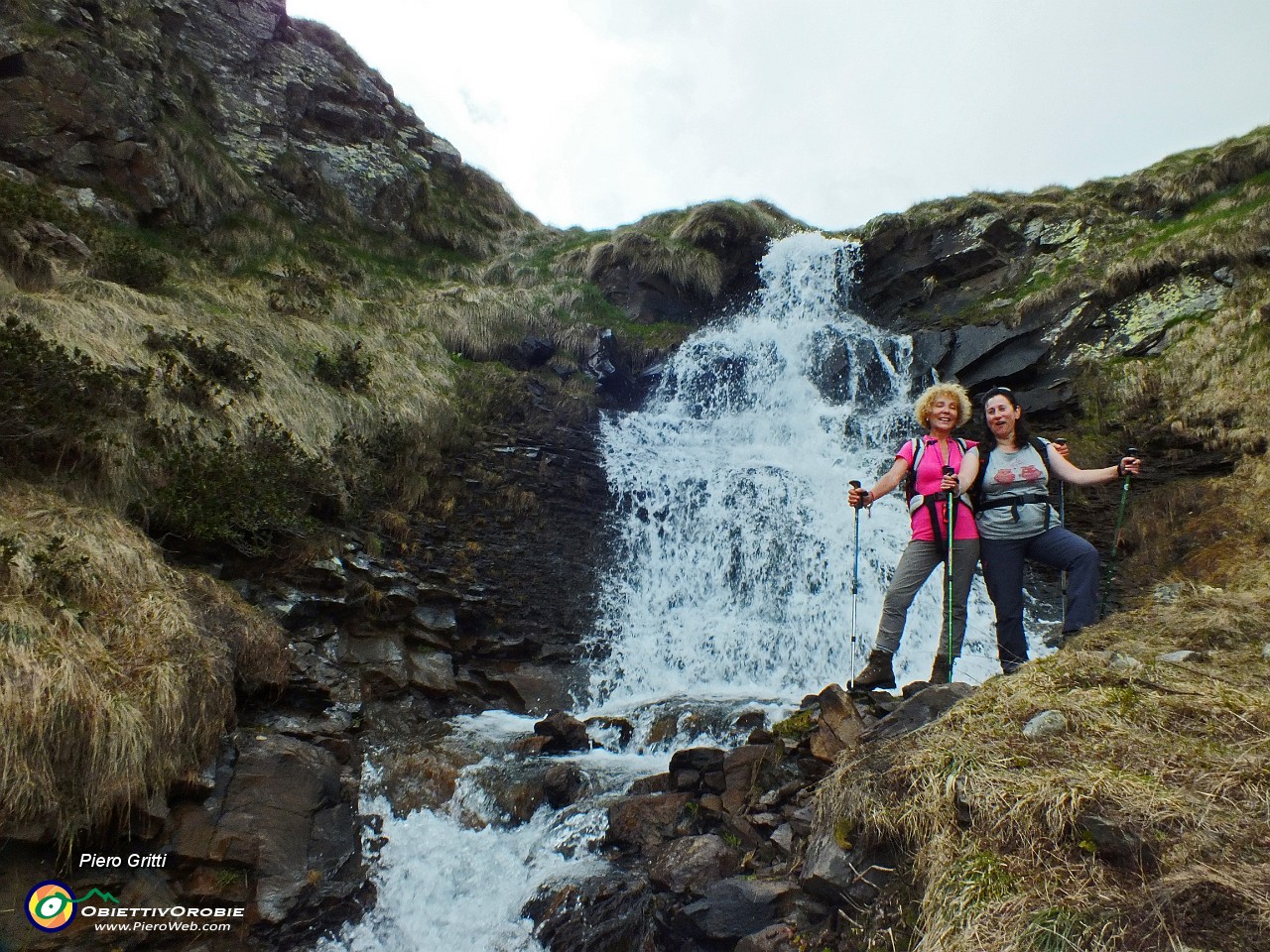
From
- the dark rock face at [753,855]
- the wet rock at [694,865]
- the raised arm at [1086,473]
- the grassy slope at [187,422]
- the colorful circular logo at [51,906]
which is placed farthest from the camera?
A: the raised arm at [1086,473]

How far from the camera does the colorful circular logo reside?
149 inches

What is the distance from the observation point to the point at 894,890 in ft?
9.72

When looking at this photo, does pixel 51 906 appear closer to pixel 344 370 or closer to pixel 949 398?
pixel 949 398

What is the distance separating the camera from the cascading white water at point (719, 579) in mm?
5180

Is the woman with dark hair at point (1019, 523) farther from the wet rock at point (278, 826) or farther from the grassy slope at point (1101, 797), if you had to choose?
the wet rock at point (278, 826)

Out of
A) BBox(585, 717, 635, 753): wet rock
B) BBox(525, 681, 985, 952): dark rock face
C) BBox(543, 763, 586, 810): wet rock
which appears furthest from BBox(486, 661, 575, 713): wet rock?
BBox(525, 681, 985, 952): dark rock face

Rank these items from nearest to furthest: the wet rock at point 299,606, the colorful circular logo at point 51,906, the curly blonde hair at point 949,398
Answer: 1. the colorful circular logo at point 51,906
2. the curly blonde hair at point 949,398
3. the wet rock at point 299,606

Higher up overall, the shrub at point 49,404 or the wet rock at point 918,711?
the shrub at point 49,404

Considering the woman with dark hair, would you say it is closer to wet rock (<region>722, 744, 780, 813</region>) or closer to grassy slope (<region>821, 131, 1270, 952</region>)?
grassy slope (<region>821, 131, 1270, 952</region>)

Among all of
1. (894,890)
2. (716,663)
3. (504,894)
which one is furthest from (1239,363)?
(504,894)

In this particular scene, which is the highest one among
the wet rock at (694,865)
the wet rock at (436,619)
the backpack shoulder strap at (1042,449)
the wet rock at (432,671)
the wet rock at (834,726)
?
the backpack shoulder strap at (1042,449)

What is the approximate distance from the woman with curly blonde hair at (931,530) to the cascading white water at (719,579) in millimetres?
2342

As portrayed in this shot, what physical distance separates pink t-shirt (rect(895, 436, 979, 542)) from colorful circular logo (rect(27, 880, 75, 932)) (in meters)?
5.75

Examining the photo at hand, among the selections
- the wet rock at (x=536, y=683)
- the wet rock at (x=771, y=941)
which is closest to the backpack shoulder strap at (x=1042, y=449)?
the wet rock at (x=771, y=941)
